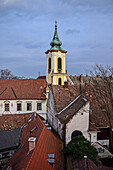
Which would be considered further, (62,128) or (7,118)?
(7,118)

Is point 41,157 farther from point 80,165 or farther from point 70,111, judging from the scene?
point 70,111

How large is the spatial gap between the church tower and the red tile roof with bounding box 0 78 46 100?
427 centimetres

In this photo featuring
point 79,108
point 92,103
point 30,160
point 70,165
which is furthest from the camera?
point 92,103

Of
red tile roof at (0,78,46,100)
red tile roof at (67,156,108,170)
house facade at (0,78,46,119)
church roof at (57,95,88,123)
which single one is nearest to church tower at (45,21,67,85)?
red tile roof at (0,78,46,100)

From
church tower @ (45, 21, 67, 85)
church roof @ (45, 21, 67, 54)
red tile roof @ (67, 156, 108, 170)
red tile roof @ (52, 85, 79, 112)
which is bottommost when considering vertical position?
red tile roof @ (67, 156, 108, 170)

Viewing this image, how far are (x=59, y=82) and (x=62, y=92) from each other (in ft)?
52.8

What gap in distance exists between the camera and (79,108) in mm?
Result: 15625

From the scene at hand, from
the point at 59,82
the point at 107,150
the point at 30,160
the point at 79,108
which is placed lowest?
the point at 107,150

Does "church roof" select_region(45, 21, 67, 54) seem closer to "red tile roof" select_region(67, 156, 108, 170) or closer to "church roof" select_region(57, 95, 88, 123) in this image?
"church roof" select_region(57, 95, 88, 123)

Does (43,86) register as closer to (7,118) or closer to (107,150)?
(7,118)

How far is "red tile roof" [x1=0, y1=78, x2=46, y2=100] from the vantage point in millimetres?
30281

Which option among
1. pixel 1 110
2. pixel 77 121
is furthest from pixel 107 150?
pixel 1 110

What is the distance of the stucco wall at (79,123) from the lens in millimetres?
15531

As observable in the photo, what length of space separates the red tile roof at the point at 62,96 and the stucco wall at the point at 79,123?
3322mm
